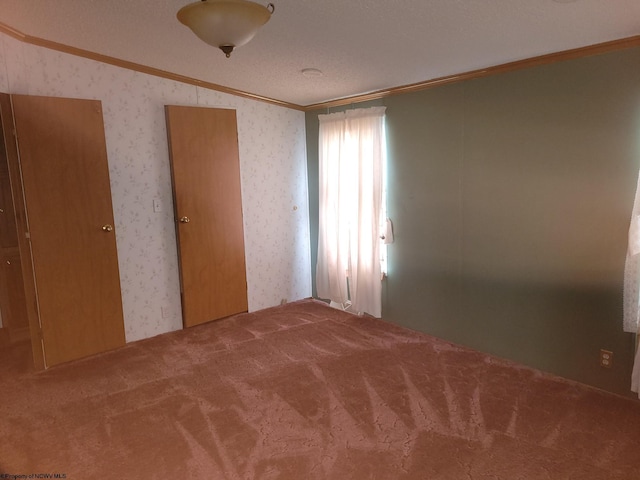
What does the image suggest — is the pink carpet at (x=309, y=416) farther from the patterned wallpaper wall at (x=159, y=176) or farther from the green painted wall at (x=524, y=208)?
the patterned wallpaper wall at (x=159, y=176)

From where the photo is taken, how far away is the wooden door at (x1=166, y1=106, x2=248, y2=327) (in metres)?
3.69

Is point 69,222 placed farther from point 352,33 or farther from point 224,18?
point 352,33

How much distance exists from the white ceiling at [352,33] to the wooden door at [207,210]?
0.52 m

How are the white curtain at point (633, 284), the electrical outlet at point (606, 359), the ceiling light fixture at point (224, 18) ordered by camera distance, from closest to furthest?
the ceiling light fixture at point (224, 18), the white curtain at point (633, 284), the electrical outlet at point (606, 359)

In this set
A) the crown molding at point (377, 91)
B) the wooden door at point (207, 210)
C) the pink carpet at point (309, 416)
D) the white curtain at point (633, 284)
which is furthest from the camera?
the wooden door at point (207, 210)

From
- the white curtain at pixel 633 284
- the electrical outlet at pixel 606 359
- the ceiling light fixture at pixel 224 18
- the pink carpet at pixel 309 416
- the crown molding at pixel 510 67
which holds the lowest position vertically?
the pink carpet at pixel 309 416

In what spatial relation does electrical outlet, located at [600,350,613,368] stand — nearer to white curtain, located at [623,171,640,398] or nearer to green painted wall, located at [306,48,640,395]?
green painted wall, located at [306,48,640,395]

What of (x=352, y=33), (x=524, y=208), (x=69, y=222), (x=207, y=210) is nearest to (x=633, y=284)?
(x=524, y=208)

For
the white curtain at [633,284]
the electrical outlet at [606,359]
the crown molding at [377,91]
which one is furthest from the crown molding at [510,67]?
the electrical outlet at [606,359]

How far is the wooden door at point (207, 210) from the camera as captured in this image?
12.1 ft

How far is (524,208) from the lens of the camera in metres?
2.86

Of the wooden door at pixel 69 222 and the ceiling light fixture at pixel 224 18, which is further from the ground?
the ceiling light fixture at pixel 224 18

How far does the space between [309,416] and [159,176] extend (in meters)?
2.41

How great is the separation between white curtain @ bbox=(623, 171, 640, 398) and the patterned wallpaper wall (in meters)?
3.09
